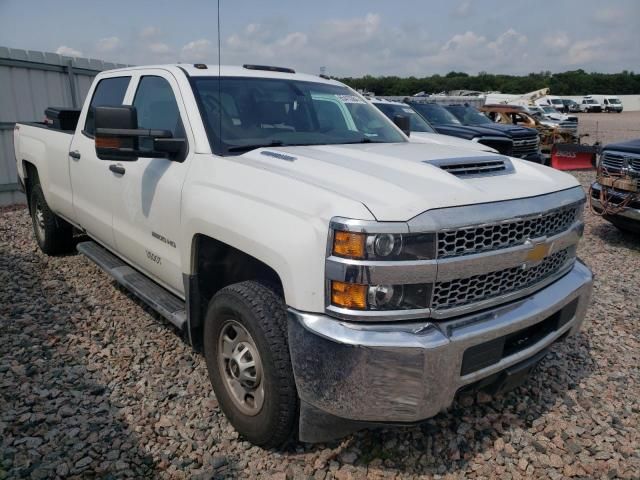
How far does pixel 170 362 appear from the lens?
135 inches

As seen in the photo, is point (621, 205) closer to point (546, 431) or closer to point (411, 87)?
point (546, 431)

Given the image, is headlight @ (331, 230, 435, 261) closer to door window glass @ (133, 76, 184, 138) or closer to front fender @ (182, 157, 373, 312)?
front fender @ (182, 157, 373, 312)

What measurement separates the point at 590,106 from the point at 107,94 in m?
62.3

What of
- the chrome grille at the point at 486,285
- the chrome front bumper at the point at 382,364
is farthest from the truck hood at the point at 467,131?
the chrome front bumper at the point at 382,364

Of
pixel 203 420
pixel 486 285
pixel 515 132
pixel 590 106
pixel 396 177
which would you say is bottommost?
pixel 590 106

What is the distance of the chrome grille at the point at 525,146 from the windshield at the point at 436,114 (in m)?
1.47

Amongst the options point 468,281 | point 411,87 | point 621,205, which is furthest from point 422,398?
point 411,87

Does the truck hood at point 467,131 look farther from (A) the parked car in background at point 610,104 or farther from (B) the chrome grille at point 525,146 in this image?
(A) the parked car in background at point 610,104

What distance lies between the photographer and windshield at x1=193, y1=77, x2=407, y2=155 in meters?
3.02

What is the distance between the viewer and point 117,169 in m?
3.52

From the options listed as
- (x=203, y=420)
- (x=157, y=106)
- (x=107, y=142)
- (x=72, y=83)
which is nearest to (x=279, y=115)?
(x=157, y=106)

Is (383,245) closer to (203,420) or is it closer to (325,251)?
(325,251)

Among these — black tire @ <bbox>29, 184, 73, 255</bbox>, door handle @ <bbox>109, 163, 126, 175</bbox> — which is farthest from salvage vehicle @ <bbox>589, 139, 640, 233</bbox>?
black tire @ <bbox>29, 184, 73, 255</bbox>

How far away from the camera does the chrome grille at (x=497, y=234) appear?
2.06m
